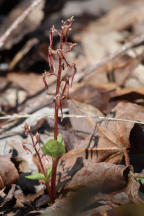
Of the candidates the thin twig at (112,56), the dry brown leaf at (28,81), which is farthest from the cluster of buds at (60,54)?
the dry brown leaf at (28,81)

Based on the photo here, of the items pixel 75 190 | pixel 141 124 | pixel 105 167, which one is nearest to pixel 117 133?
pixel 141 124

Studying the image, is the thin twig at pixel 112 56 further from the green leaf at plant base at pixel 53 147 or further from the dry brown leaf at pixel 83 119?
the green leaf at plant base at pixel 53 147

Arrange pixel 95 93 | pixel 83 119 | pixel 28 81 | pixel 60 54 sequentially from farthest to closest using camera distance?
1. pixel 28 81
2. pixel 95 93
3. pixel 83 119
4. pixel 60 54

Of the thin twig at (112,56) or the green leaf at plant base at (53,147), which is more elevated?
the thin twig at (112,56)

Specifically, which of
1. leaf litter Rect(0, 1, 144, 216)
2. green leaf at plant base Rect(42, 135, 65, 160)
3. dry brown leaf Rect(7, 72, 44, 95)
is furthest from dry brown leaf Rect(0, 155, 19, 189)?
dry brown leaf Rect(7, 72, 44, 95)

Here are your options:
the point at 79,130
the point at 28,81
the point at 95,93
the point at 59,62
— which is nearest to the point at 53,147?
the point at 59,62

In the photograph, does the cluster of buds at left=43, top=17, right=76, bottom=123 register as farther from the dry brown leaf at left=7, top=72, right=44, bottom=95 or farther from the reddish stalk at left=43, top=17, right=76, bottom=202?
the dry brown leaf at left=7, top=72, right=44, bottom=95

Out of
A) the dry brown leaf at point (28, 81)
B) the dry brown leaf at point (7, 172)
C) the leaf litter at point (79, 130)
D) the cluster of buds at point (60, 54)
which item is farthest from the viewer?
the dry brown leaf at point (28, 81)

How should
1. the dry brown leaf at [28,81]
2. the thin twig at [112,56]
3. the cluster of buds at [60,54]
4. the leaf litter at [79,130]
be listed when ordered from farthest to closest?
the dry brown leaf at [28,81]
the thin twig at [112,56]
the leaf litter at [79,130]
the cluster of buds at [60,54]

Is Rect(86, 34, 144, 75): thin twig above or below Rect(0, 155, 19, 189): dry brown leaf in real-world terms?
above

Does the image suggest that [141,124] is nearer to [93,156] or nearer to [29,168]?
[93,156]

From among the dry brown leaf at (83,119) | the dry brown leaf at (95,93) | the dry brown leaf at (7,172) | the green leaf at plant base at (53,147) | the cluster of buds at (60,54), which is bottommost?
the dry brown leaf at (7,172)

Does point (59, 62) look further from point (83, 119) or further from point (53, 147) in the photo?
point (83, 119)
